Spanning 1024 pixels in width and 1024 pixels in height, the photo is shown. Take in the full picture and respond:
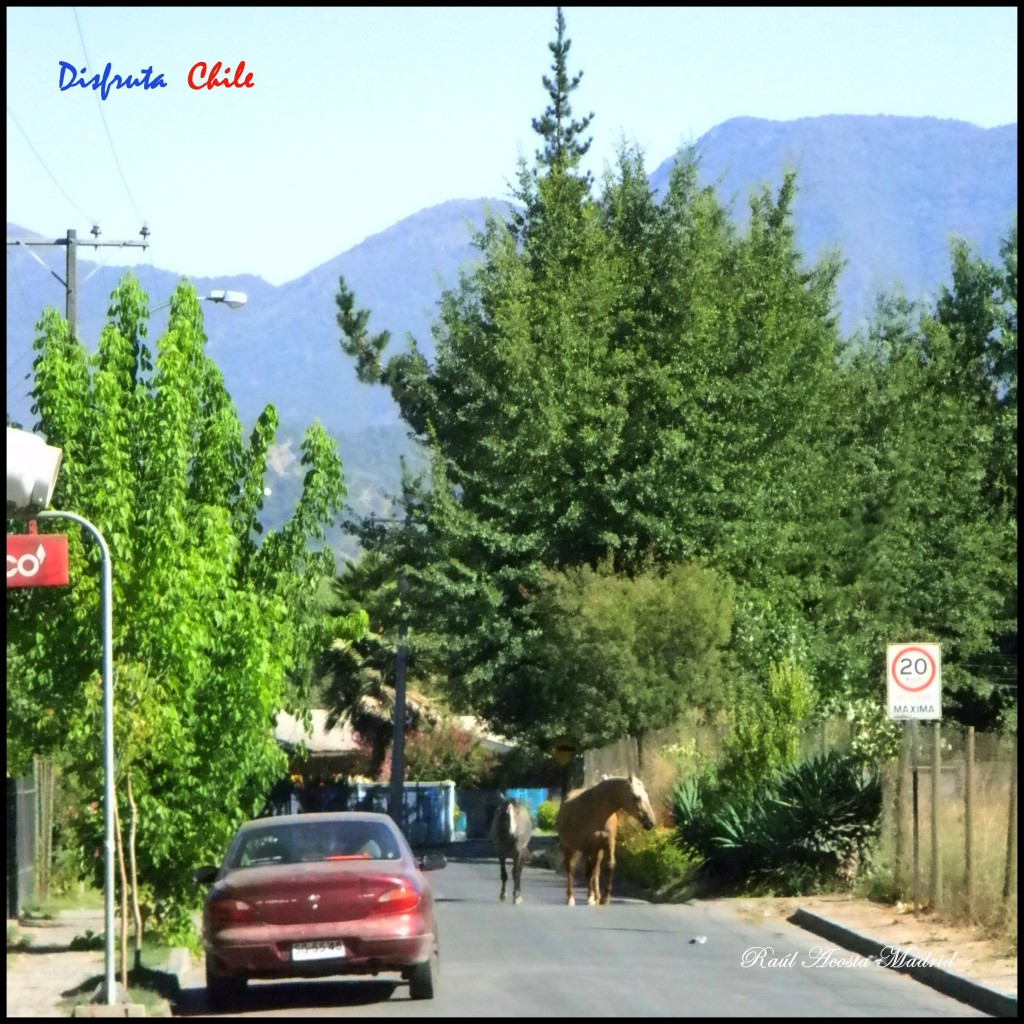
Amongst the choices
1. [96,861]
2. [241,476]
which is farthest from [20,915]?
[241,476]

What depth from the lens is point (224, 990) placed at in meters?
15.6

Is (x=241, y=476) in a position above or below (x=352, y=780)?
above

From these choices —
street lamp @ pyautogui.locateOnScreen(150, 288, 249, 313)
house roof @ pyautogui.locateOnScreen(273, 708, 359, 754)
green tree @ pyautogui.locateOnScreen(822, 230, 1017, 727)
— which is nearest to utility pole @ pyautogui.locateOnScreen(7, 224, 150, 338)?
street lamp @ pyautogui.locateOnScreen(150, 288, 249, 313)

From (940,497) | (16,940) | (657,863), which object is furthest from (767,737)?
(940,497)

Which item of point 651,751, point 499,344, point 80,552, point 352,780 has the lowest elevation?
point 352,780

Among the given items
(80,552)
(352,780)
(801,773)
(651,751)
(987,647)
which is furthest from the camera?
(352,780)

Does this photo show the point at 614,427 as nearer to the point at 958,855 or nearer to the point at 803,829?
the point at 803,829

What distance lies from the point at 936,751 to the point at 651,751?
15.2 m

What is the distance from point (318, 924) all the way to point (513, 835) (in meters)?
12.8

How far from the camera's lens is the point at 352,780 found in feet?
253

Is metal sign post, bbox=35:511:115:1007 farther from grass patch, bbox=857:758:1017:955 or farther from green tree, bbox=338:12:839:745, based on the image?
green tree, bbox=338:12:839:745

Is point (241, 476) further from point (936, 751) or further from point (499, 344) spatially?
point (499, 344)

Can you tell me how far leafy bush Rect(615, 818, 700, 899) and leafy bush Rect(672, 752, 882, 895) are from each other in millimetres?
749

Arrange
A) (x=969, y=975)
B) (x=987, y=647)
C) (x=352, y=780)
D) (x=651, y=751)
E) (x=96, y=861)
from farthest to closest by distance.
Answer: (x=352, y=780) → (x=987, y=647) → (x=651, y=751) → (x=96, y=861) → (x=969, y=975)
